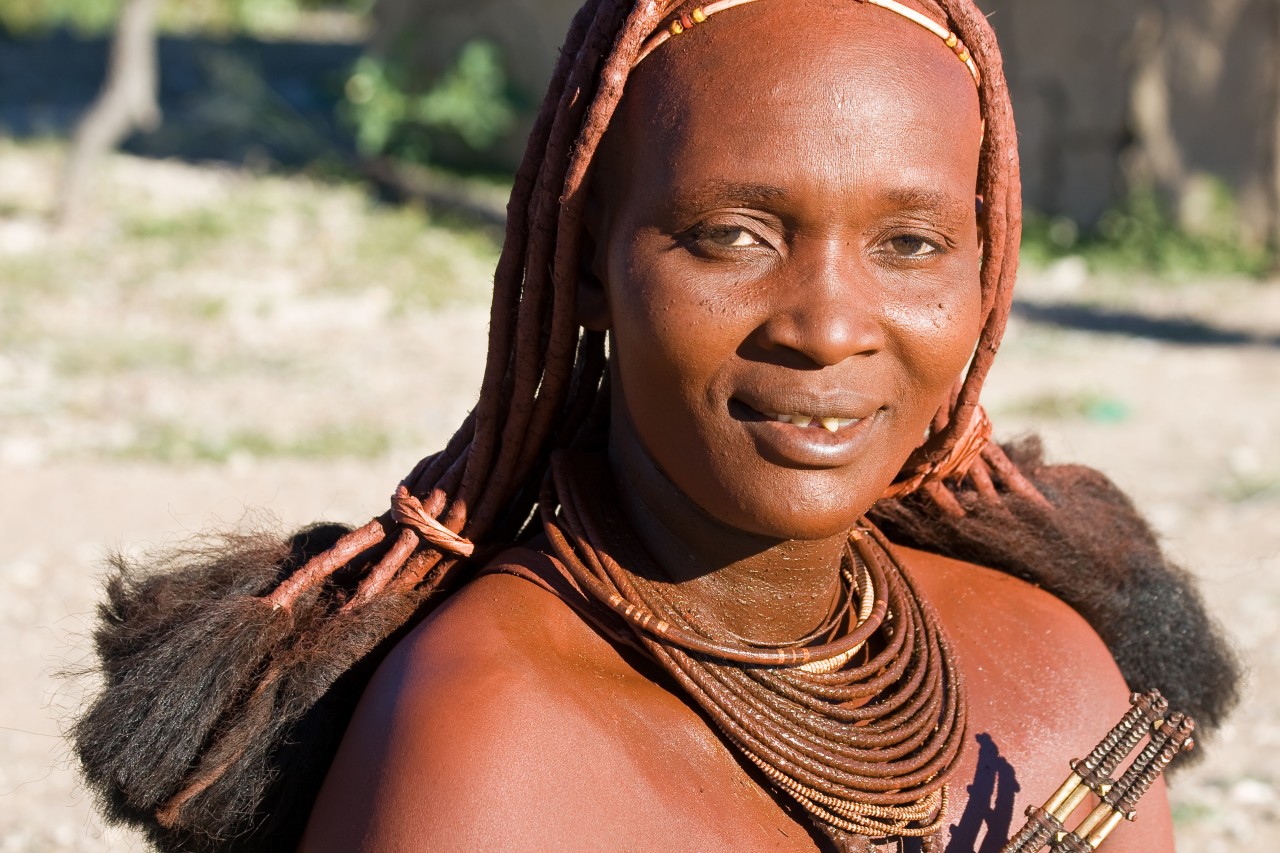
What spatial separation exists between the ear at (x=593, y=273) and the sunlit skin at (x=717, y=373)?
10 millimetres

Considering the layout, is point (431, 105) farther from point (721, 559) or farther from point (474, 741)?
point (474, 741)

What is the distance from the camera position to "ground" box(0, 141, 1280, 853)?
4750mm

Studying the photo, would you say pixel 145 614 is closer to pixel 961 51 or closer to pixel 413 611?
pixel 413 611

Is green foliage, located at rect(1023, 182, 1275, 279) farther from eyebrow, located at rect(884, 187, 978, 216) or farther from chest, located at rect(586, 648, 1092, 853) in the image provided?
eyebrow, located at rect(884, 187, 978, 216)

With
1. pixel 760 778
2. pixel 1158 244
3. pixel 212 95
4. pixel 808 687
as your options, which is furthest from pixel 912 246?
pixel 212 95

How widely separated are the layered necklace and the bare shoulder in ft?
0.30

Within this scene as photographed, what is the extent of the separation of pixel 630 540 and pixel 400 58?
9.34m

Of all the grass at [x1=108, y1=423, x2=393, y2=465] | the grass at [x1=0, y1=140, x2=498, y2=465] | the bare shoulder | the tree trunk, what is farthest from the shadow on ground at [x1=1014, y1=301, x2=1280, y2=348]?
the bare shoulder

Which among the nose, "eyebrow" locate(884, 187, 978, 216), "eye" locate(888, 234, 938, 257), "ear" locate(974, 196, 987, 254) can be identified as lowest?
the nose

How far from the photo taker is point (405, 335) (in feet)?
26.6

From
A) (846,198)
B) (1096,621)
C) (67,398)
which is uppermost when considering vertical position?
(846,198)

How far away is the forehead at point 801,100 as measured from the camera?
68.7 inches

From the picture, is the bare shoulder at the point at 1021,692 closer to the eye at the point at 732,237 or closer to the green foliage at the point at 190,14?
the eye at the point at 732,237

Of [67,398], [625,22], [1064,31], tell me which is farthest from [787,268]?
[1064,31]
